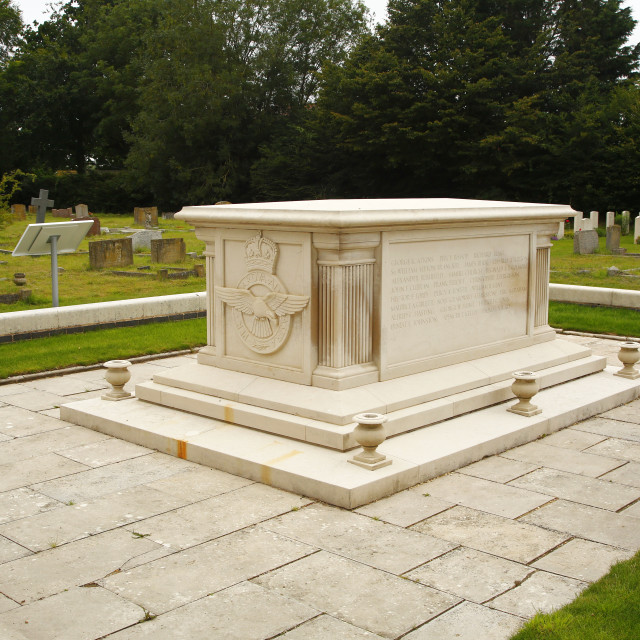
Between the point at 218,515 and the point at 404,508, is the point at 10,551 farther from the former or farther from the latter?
the point at 404,508

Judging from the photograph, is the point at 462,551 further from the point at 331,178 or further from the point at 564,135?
the point at 331,178

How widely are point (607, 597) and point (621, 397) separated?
4678mm

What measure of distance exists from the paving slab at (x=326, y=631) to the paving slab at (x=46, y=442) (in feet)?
12.1

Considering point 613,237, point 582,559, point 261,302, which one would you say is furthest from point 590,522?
point 613,237

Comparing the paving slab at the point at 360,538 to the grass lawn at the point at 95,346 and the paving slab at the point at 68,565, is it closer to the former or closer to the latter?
the paving slab at the point at 68,565

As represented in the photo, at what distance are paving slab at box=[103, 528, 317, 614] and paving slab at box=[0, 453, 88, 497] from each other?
1.89m

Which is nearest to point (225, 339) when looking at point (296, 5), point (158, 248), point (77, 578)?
point (77, 578)

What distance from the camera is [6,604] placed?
4.56 meters

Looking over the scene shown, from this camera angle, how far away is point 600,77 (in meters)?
39.7

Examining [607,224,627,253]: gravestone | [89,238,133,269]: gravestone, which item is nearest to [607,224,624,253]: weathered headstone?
[607,224,627,253]: gravestone

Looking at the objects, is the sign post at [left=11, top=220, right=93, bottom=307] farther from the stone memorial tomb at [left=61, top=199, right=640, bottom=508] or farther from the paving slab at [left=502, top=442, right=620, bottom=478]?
the paving slab at [left=502, top=442, right=620, bottom=478]

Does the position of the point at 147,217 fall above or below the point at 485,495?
above

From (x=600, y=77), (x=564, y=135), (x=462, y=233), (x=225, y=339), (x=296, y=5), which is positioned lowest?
(x=225, y=339)

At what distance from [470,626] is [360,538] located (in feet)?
4.07
